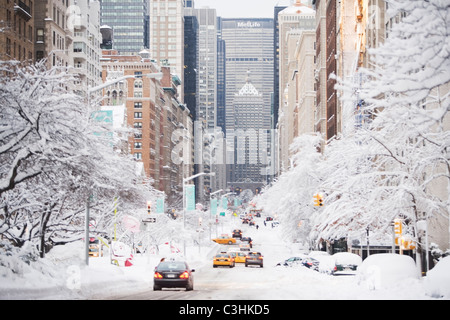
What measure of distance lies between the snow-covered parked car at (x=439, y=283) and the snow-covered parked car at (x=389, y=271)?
2577mm

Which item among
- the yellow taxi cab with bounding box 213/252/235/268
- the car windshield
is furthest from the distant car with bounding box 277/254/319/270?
the car windshield

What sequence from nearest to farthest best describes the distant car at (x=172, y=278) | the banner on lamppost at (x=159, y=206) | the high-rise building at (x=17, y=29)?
the distant car at (x=172, y=278) < the banner on lamppost at (x=159, y=206) < the high-rise building at (x=17, y=29)

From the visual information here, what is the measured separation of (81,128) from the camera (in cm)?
2098

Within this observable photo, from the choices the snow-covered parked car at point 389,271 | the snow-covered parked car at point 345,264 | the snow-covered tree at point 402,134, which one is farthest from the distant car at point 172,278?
the snow-covered parked car at point 345,264

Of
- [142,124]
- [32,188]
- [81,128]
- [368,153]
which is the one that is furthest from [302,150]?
[142,124]

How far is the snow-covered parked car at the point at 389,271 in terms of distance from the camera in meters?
22.2

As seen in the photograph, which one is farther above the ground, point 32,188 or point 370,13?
point 370,13

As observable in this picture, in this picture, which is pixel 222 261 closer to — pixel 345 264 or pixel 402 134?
pixel 345 264

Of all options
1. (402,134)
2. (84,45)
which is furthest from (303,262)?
(84,45)

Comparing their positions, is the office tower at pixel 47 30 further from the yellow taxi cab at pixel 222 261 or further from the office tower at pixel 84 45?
the yellow taxi cab at pixel 222 261

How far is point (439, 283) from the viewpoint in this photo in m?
17.0

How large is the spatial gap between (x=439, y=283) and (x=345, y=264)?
89.2 ft
